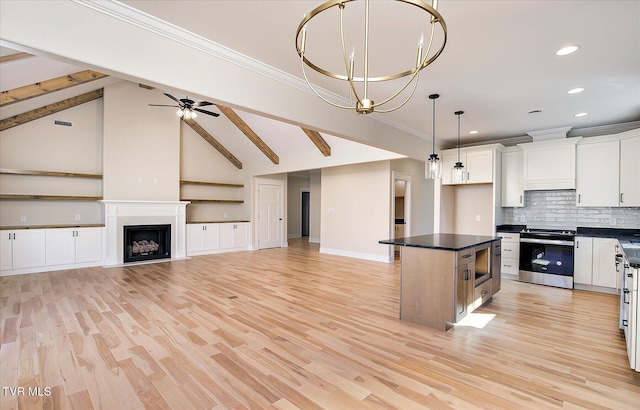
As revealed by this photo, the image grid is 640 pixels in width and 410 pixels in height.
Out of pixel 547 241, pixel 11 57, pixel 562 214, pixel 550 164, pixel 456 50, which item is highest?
pixel 11 57

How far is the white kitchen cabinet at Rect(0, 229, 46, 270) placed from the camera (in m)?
5.37

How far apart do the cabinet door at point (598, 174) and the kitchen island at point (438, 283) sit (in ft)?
9.25

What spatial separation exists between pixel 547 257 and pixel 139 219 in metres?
8.14

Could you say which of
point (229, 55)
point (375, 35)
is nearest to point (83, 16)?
point (229, 55)

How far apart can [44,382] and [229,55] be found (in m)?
2.94

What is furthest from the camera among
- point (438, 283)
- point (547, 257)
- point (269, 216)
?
point (269, 216)

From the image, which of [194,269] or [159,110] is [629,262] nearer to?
[194,269]

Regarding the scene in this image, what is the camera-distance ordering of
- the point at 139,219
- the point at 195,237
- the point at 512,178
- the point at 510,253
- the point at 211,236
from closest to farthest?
the point at 510,253, the point at 512,178, the point at 139,219, the point at 195,237, the point at 211,236

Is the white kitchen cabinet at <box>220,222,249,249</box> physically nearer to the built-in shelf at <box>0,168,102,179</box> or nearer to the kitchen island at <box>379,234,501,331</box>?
the built-in shelf at <box>0,168,102,179</box>

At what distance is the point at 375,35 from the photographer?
2473 mm

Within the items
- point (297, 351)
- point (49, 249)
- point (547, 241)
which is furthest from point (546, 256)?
point (49, 249)

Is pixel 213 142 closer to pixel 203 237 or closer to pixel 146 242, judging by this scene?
pixel 203 237

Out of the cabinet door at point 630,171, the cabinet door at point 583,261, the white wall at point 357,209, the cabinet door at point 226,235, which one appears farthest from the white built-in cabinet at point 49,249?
the cabinet door at point 630,171

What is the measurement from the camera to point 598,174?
479 centimetres
